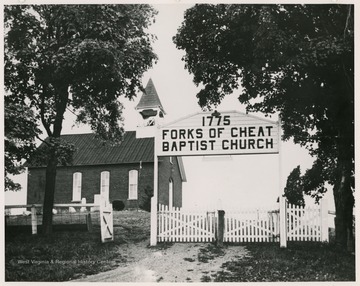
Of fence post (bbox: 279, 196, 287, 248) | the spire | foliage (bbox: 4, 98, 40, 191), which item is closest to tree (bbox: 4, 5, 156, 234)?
foliage (bbox: 4, 98, 40, 191)

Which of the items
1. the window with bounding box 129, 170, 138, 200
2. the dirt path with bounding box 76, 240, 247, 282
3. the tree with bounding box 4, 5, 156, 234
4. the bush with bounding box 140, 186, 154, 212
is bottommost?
the dirt path with bounding box 76, 240, 247, 282

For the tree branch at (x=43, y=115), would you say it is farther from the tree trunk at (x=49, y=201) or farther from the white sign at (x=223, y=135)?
the white sign at (x=223, y=135)

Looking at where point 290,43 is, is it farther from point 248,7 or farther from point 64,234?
point 64,234

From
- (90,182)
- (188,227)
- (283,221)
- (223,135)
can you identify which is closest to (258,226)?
(283,221)

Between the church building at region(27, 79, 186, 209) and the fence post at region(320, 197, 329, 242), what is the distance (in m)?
16.7

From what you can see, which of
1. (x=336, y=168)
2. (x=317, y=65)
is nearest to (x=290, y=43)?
(x=317, y=65)

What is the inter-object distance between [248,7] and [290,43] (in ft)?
5.29

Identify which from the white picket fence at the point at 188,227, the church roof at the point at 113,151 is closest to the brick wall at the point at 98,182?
the church roof at the point at 113,151

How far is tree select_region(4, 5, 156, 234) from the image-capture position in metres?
13.6

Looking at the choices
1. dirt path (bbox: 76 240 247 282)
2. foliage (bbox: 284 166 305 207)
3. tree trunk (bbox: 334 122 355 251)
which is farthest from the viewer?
foliage (bbox: 284 166 305 207)

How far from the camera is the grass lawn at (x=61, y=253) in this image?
10555 mm

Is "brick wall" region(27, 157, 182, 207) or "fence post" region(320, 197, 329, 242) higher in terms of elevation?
"brick wall" region(27, 157, 182, 207)

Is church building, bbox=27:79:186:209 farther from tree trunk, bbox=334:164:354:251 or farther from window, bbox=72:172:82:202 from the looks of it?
tree trunk, bbox=334:164:354:251

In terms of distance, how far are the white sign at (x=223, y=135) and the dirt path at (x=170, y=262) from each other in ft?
9.53
